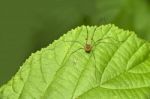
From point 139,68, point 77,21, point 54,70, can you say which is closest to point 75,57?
point 54,70

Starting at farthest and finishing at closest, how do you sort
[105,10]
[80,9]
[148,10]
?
[80,9], [105,10], [148,10]

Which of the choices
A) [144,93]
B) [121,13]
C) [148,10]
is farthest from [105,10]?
[144,93]

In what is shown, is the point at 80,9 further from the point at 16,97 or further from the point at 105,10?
the point at 16,97

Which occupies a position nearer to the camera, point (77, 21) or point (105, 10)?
point (105, 10)

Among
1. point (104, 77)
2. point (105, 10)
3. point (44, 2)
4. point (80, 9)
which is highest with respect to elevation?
point (44, 2)

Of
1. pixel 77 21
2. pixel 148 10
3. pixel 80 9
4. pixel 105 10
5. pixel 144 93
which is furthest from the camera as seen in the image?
pixel 80 9

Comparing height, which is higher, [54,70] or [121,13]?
[121,13]
